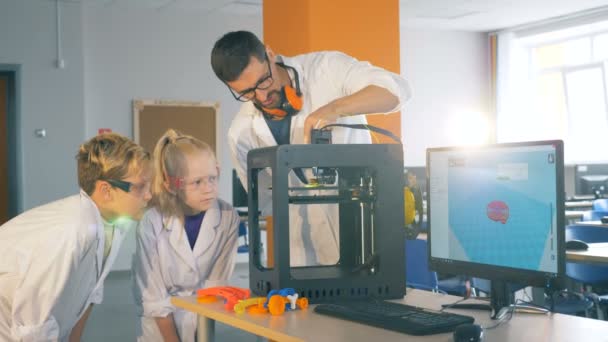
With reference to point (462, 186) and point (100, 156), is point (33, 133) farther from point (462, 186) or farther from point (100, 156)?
point (462, 186)

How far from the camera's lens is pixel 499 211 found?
5.64 ft

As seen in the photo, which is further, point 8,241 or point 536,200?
point 8,241

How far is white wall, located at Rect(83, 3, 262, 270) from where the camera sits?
25.7ft

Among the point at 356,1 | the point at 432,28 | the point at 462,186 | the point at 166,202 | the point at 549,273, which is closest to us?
the point at 549,273

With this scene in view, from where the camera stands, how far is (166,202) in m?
2.37

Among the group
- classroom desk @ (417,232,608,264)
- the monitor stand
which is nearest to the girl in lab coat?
the monitor stand

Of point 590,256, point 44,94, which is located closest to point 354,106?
point 590,256

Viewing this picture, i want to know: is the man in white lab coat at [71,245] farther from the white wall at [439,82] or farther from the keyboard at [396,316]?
the white wall at [439,82]

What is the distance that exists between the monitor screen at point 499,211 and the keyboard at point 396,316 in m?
0.20

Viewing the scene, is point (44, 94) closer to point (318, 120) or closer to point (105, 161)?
point (105, 161)

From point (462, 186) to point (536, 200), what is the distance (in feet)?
0.71

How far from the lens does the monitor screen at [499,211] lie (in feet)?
5.29

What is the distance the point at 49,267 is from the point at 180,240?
524mm

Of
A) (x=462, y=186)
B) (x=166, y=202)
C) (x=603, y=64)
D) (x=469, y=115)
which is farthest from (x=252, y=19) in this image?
(x=462, y=186)
